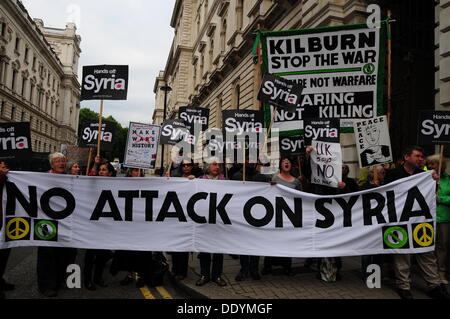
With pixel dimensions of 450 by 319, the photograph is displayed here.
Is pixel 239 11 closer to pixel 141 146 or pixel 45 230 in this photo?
pixel 141 146

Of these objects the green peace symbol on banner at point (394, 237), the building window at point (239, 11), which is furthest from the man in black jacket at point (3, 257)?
the building window at point (239, 11)

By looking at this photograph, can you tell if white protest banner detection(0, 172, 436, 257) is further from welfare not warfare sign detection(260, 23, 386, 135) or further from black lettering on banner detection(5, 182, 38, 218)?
welfare not warfare sign detection(260, 23, 386, 135)

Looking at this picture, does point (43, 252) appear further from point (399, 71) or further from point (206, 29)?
point (206, 29)

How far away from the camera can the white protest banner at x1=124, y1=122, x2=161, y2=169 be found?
6809 mm

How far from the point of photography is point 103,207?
4.69 metres

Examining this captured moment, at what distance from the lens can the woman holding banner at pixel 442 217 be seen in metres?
4.72

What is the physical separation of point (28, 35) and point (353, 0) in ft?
171

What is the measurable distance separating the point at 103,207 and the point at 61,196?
583mm

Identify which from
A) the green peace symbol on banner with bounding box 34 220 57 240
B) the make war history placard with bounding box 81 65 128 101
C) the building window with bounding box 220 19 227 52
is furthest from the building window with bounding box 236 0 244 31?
the green peace symbol on banner with bounding box 34 220 57 240

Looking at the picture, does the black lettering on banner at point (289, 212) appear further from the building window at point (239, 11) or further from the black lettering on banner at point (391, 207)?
the building window at point (239, 11)

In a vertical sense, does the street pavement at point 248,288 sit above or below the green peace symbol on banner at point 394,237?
below

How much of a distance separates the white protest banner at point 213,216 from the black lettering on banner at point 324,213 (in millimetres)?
13

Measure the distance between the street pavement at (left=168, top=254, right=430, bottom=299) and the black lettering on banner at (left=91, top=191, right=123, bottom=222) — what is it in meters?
1.37

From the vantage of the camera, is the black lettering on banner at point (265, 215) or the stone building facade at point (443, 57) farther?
the stone building facade at point (443, 57)
